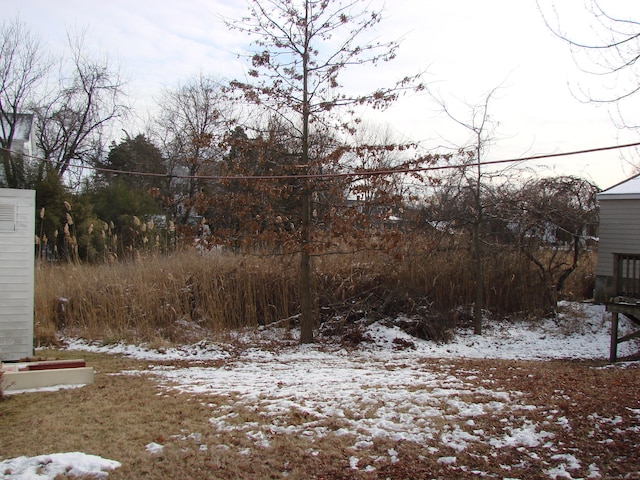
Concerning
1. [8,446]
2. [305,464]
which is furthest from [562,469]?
[8,446]

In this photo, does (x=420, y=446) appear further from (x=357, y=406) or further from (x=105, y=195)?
(x=105, y=195)

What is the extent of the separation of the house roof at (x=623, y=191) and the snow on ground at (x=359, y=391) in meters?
4.67

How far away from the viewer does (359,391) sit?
486cm

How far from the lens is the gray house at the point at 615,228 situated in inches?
491

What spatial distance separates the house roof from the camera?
1242 cm

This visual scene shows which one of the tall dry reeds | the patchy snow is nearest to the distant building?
the tall dry reeds

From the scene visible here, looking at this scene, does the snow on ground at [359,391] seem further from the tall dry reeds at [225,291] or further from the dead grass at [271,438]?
the tall dry reeds at [225,291]

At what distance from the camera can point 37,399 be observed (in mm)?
4770

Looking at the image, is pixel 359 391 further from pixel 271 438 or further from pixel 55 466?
pixel 55 466

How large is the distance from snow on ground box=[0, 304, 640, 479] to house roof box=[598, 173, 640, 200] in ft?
15.3

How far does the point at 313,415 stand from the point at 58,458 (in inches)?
68.4

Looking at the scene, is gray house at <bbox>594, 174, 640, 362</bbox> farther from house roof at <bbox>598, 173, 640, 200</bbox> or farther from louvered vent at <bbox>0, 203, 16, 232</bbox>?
louvered vent at <bbox>0, 203, 16, 232</bbox>

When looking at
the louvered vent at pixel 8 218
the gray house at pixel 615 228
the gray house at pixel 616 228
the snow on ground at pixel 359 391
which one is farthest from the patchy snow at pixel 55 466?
the gray house at pixel 615 228

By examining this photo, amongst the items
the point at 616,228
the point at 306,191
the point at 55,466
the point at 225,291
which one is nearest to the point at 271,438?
the point at 55,466
